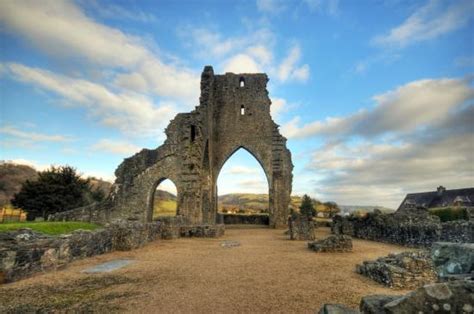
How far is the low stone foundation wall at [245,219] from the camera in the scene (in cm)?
2824

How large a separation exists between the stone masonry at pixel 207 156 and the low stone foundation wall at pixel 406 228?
24.7ft

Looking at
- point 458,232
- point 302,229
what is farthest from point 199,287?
point 302,229

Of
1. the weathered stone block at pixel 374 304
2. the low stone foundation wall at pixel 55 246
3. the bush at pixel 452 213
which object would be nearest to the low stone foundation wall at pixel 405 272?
the weathered stone block at pixel 374 304

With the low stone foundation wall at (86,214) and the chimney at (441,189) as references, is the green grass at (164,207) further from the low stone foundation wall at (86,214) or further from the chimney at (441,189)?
the chimney at (441,189)

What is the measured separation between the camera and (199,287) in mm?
4883

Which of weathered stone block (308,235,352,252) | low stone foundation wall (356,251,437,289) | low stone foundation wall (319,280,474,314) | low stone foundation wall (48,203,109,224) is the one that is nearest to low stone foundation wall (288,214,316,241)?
weathered stone block (308,235,352,252)

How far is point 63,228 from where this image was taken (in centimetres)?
1063

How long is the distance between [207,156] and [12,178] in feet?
→ 101

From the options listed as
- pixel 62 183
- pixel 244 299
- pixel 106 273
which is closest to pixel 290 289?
pixel 244 299

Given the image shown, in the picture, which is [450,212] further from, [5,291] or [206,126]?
[5,291]

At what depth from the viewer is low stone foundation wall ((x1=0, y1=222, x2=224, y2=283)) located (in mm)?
5219

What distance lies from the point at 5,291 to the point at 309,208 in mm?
30541

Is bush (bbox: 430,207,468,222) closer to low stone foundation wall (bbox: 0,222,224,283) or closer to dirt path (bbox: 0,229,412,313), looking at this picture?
dirt path (bbox: 0,229,412,313)

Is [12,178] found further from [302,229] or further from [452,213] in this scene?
[452,213]
